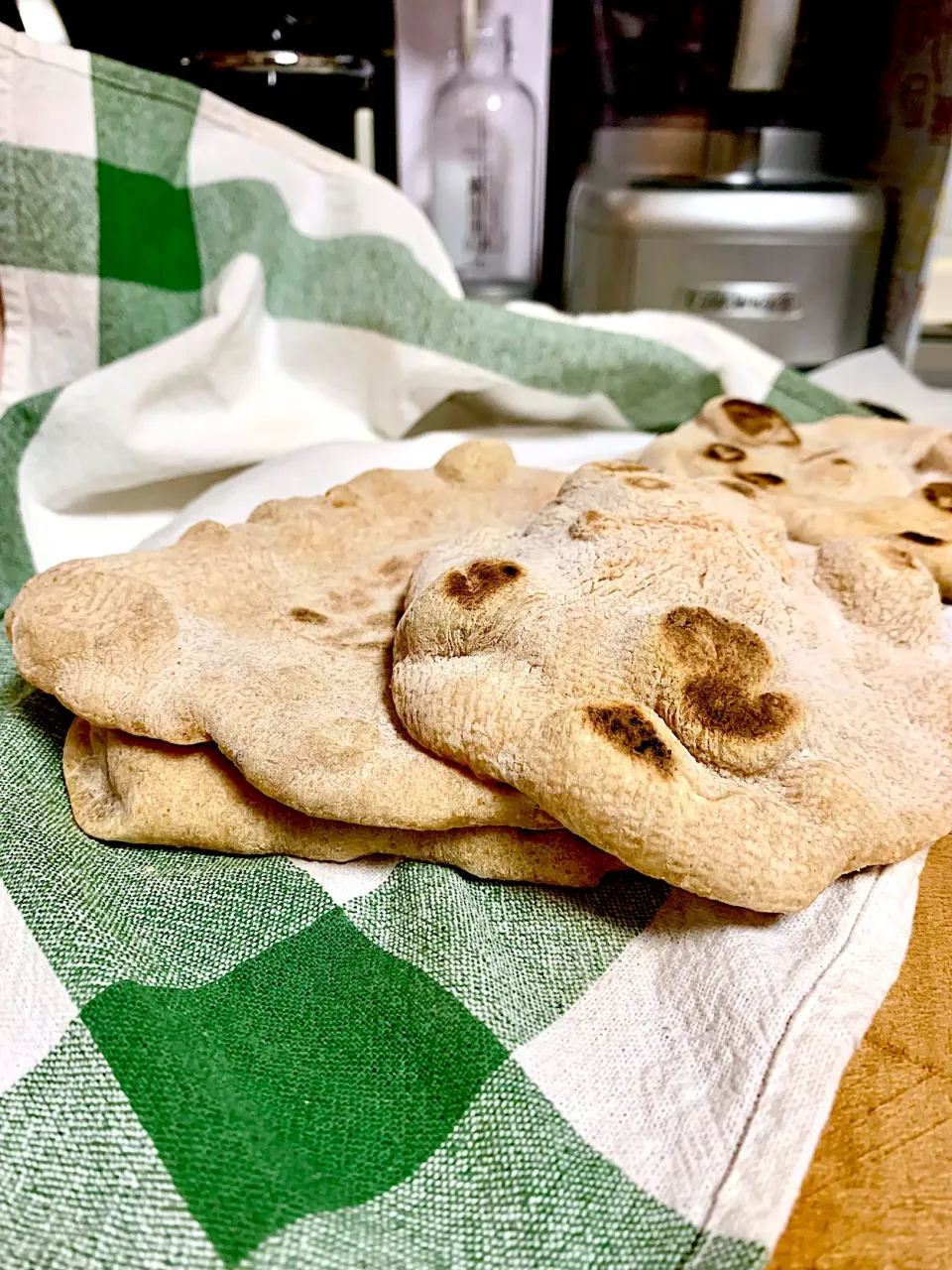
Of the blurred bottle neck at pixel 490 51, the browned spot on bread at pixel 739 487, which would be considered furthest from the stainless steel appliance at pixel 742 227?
the browned spot on bread at pixel 739 487

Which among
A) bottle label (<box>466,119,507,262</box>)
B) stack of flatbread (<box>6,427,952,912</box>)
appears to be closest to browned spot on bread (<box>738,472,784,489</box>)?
stack of flatbread (<box>6,427,952,912</box>)

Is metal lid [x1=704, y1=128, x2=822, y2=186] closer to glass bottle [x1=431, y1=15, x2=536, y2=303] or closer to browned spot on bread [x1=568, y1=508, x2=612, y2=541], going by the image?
glass bottle [x1=431, y1=15, x2=536, y2=303]

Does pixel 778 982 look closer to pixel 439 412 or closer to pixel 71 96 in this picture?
pixel 439 412

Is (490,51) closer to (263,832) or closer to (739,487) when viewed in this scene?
(739,487)

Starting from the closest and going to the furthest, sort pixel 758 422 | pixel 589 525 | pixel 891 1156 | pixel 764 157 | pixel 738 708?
pixel 891 1156 < pixel 738 708 < pixel 589 525 < pixel 758 422 < pixel 764 157

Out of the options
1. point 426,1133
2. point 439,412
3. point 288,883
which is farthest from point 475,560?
point 439,412

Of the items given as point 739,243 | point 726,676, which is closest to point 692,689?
point 726,676

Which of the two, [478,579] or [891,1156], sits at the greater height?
[478,579]

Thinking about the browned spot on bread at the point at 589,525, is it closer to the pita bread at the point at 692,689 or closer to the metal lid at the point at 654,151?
the pita bread at the point at 692,689
